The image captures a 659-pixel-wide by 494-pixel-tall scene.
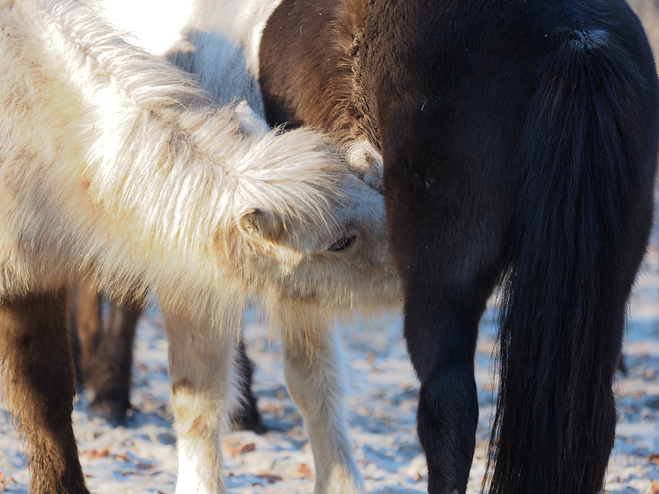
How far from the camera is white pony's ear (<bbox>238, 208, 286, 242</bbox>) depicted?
2.50m

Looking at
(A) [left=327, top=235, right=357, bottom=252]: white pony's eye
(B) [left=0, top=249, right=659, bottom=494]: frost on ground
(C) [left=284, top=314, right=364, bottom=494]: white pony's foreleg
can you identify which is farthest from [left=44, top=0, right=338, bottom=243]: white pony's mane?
(C) [left=284, top=314, right=364, bottom=494]: white pony's foreleg

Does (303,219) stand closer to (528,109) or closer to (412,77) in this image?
(412,77)

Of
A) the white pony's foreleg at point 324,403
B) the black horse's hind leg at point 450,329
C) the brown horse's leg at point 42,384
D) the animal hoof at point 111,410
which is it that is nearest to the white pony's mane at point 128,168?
the brown horse's leg at point 42,384

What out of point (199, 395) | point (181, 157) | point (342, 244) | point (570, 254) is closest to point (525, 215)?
point (570, 254)

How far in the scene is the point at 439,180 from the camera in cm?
220

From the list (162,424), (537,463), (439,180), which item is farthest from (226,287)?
(162,424)

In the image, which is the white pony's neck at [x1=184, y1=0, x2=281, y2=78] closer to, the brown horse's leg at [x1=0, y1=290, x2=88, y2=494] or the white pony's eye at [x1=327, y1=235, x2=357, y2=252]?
the white pony's eye at [x1=327, y1=235, x2=357, y2=252]

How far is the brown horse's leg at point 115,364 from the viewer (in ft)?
16.7

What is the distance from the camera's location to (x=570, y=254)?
2.10 meters

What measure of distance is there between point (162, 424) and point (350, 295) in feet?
9.08

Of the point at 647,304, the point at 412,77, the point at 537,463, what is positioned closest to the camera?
the point at 537,463

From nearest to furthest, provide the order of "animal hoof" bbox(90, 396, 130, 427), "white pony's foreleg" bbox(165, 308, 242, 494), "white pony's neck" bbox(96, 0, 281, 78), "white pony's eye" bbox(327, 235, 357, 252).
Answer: "white pony's eye" bbox(327, 235, 357, 252), "white pony's neck" bbox(96, 0, 281, 78), "white pony's foreleg" bbox(165, 308, 242, 494), "animal hoof" bbox(90, 396, 130, 427)

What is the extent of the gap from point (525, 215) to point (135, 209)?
1.42 metres

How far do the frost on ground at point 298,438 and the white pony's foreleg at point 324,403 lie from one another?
0.15 m
